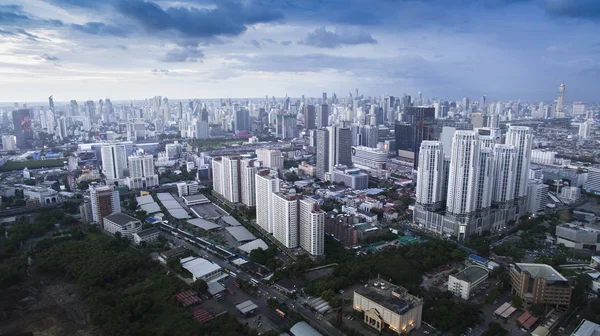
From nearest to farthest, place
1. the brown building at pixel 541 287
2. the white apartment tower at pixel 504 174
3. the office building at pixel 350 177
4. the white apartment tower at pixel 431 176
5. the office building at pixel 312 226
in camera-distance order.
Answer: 1. the brown building at pixel 541 287
2. the office building at pixel 312 226
3. the white apartment tower at pixel 504 174
4. the white apartment tower at pixel 431 176
5. the office building at pixel 350 177

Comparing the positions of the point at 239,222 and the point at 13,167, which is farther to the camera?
the point at 13,167

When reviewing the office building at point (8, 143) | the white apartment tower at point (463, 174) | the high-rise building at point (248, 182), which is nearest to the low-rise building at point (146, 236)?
the high-rise building at point (248, 182)

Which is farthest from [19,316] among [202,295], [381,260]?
[381,260]

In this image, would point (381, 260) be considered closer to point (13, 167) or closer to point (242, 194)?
point (242, 194)

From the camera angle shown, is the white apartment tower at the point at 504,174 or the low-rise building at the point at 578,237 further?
the white apartment tower at the point at 504,174

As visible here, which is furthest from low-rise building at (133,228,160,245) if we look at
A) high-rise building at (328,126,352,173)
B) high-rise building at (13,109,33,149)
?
high-rise building at (13,109,33,149)

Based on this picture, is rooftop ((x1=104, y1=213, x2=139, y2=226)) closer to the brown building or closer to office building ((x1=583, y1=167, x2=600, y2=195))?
the brown building

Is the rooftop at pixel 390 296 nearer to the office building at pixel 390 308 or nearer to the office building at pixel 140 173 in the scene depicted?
the office building at pixel 390 308
